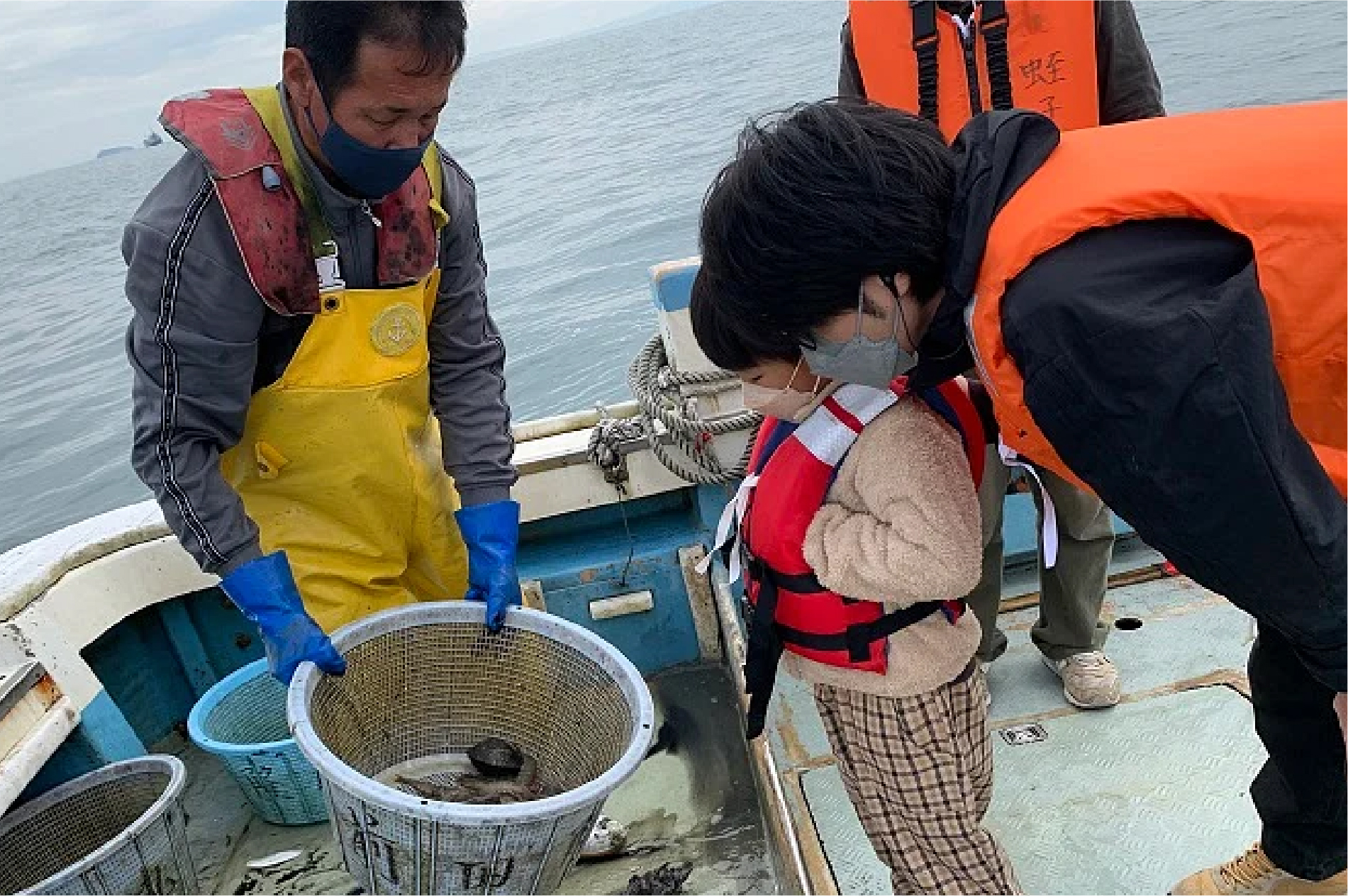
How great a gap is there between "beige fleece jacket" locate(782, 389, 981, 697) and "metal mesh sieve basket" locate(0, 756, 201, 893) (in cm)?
186

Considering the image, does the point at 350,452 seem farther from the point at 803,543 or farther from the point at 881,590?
the point at 881,590

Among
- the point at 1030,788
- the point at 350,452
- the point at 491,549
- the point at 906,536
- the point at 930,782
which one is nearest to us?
the point at 906,536

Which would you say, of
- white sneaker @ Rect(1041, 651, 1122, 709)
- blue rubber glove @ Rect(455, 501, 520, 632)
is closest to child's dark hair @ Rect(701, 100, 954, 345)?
blue rubber glove @ Rect(455, 501, 520, 632)

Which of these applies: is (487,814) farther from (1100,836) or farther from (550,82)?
(550,82)

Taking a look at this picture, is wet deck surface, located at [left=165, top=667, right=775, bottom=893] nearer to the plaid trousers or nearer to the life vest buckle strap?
the plaid trousers

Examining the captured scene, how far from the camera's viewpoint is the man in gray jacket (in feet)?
6.73

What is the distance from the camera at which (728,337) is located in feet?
5.62

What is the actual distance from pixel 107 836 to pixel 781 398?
244 cm

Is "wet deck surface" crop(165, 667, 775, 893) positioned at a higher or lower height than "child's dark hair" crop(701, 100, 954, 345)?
lower

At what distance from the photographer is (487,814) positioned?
68.8 inches

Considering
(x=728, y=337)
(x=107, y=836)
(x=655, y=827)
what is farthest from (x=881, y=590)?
(x=107, y=836)

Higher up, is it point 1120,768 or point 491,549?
point 491,549

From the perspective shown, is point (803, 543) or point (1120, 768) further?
point (1120, 768)

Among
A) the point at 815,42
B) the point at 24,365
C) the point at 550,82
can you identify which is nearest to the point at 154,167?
the point at 550,82
